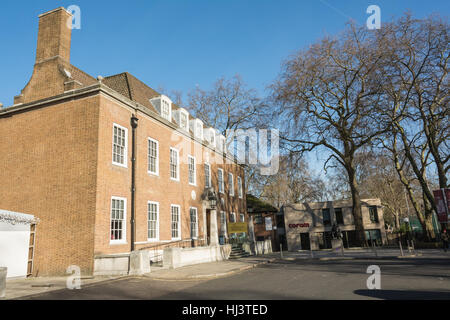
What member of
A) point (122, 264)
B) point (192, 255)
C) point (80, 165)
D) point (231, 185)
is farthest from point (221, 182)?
point (122, 264)

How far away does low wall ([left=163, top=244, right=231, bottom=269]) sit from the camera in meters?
14.8

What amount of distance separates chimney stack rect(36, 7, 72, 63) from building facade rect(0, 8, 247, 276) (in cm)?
6

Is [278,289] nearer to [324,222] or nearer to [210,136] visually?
[210,136]

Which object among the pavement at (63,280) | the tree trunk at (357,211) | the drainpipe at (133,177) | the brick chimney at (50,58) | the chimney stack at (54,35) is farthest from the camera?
the tree trunk at (357,211)

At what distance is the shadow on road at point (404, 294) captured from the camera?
7695 mm

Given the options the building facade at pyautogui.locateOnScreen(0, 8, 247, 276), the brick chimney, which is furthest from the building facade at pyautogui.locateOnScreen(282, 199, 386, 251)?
the brick chimney

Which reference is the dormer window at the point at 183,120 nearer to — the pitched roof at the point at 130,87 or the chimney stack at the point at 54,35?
the pitched roof at the point at 130,87

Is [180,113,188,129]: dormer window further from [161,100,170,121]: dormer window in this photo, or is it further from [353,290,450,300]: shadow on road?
[353,290,450,300]: shadow on road

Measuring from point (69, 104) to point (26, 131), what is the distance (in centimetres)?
Result: 294

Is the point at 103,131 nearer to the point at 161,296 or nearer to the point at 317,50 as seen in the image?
the point at 161,296

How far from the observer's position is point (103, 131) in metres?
15.0

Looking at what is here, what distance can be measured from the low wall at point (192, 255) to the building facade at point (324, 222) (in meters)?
23.8

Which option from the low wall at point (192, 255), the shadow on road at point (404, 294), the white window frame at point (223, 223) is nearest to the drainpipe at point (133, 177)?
the low wall at point (192, 255)
